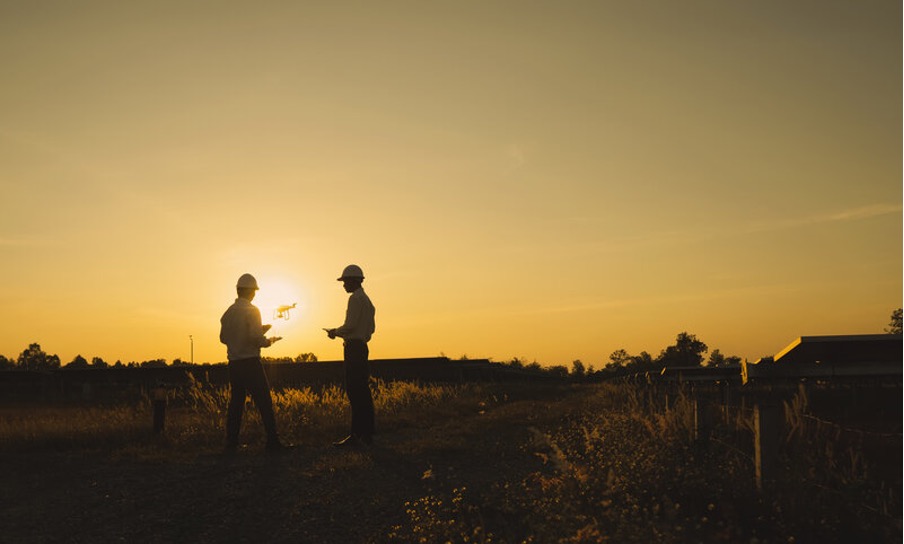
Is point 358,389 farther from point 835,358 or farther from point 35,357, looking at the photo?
point 35,357

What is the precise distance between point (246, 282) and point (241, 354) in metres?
0.93

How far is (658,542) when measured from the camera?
446cm

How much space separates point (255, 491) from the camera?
7.35m

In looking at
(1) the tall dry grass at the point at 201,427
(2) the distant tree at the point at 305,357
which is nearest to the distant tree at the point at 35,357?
(2) the distant tree at the point at 305,357

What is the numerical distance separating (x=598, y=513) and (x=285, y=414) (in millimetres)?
9045

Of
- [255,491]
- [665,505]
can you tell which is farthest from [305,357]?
[665,505]

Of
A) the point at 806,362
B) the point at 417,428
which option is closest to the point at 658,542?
the point at 806,362

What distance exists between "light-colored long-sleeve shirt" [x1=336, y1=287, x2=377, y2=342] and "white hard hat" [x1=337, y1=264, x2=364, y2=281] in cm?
20

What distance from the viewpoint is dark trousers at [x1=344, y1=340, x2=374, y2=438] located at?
10.5 meters

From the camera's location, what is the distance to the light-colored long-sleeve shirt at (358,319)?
10461 millimetres

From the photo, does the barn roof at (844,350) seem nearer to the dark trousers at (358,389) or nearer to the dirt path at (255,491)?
the dirt path at (255,491)

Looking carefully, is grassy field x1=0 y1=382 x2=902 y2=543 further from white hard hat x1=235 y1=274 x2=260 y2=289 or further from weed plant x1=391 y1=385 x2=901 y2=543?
white hard hat x1=235 y1=274 x2=260 y2=289

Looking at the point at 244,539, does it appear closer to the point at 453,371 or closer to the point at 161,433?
the point at 161,433


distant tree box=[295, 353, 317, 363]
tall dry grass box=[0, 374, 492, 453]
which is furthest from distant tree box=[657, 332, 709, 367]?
tall dry grass box=[0, 374, 492, 453]
